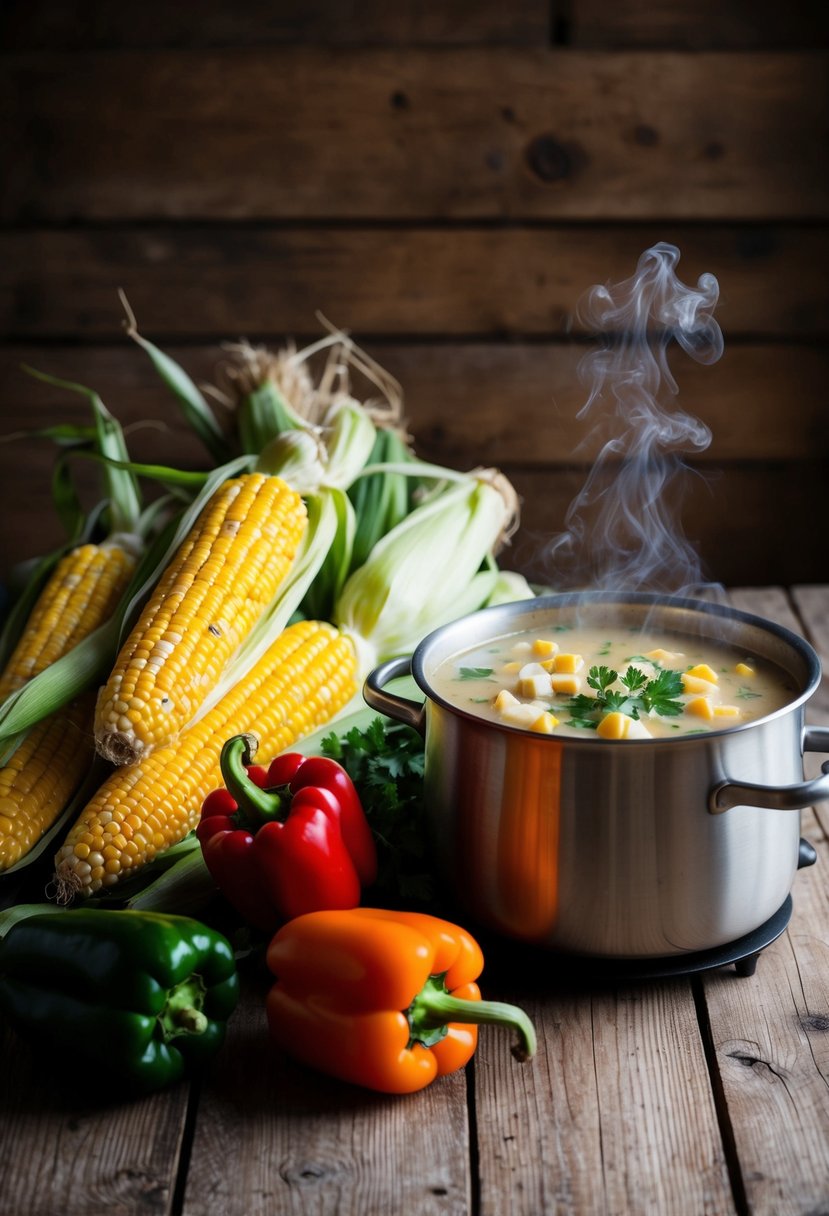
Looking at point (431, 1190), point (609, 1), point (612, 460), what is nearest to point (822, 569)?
point (612, 460)

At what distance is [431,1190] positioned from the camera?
1.18 metres

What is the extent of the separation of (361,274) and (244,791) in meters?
2.53

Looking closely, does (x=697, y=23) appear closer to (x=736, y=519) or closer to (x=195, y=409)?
(x=736, y=519)

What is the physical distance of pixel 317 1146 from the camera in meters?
1.24

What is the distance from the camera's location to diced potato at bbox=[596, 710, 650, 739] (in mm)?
1418

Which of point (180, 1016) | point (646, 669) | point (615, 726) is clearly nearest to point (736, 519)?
point (646, 669)

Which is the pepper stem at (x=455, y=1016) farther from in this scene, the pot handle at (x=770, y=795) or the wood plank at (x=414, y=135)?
the wood plank at (x=414, y=135)

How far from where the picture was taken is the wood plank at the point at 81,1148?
1.18 meters

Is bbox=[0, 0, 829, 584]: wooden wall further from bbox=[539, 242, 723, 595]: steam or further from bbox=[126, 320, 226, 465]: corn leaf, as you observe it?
bbox=[126, 320, 226, 465]: corn leaf

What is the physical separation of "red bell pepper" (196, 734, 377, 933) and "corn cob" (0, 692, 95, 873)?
31cm

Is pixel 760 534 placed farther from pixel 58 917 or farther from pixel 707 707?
pixel 58 917

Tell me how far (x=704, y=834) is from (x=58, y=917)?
2.46 ft

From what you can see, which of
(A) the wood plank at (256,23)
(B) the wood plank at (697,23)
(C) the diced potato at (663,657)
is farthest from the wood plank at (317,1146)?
(B) the wood plank at (697,23)

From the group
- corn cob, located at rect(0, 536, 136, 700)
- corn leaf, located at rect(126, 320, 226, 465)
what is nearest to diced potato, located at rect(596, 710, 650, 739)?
corn cob, located at rect(0, 536, 136, 700)
